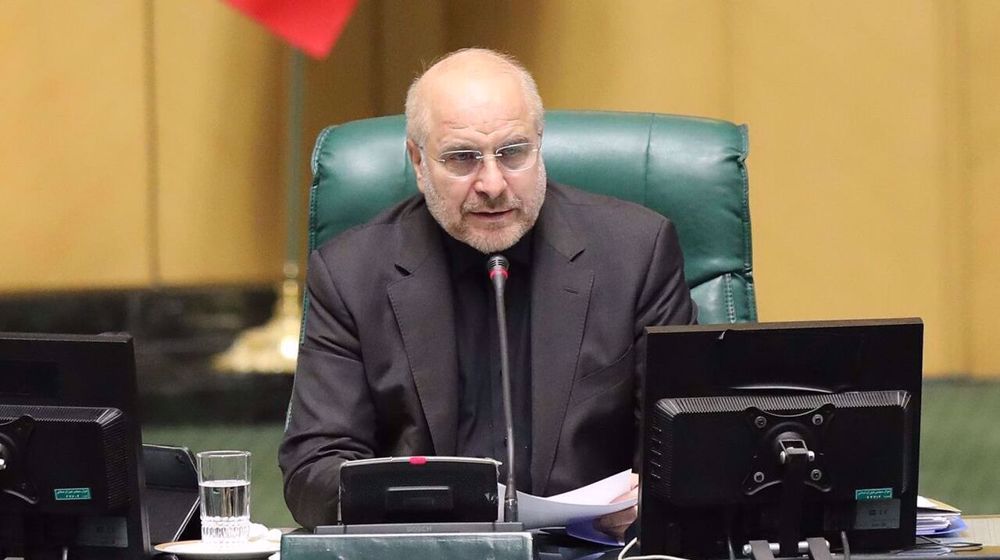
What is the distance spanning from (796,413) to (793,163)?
2757 mm

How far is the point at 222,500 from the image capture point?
1744 millimetres

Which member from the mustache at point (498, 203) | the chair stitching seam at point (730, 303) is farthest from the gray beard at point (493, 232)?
the chair stitching seam at point (730, 303)

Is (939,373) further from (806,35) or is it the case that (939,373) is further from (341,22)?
(341,22)

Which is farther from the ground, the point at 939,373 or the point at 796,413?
the point at 796,413

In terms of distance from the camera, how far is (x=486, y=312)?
2318 millimetres

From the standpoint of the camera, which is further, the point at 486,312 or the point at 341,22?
the point at 341,22

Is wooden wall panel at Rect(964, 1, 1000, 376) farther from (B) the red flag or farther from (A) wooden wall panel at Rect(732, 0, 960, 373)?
(B) the red flag

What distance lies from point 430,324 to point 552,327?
0.62 ft

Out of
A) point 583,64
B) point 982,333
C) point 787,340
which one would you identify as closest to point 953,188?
point 982,333

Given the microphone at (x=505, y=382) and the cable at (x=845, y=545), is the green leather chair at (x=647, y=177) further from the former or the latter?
the cable at (x=845, y=545)

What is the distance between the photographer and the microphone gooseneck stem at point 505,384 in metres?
1.65

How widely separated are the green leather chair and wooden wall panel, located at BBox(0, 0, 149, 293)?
2079 millimetres

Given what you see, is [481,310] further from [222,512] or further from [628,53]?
[628,53]

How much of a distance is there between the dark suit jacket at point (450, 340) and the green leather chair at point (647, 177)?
11 centimetres
